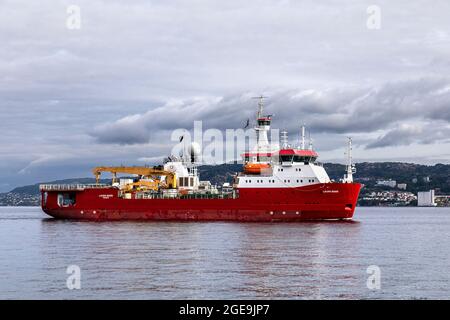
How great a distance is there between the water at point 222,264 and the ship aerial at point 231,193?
452 inches

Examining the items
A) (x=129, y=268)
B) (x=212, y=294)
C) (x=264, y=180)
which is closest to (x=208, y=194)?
(x=264, y=180)

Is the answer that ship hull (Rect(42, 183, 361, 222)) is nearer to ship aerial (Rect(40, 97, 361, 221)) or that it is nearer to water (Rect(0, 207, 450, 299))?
ship aerial (Rect(40, 97, 361, 221))

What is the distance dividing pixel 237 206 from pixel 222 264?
35.8 metres

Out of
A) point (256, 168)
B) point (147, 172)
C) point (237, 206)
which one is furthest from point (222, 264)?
point (147, 172)

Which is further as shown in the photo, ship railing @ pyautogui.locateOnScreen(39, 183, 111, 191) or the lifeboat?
Result: ship railing @ pyautogui.locateOnScreen(39, 183, 111, 191)

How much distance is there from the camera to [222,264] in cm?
3647

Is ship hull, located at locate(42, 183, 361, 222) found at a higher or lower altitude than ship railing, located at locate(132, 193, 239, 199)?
lower

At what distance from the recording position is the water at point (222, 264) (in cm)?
2833

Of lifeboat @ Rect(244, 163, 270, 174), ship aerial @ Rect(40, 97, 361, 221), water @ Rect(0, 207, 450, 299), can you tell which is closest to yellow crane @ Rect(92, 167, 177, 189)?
ship aerial @ Rect(40, 97, 361, 221)

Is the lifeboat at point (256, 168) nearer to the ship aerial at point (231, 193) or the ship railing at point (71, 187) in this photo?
the ship aerial at point (231, 193)

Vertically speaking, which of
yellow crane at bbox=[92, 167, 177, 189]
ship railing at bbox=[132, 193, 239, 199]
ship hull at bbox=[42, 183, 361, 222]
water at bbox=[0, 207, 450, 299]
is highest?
yellow crane at bbox=[92, 167, 177, 189]

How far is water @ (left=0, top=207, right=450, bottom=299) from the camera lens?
28.3 m

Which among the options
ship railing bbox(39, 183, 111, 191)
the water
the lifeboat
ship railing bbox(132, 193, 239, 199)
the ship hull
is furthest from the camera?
ship railing bbox(39, 183, 111, 191)

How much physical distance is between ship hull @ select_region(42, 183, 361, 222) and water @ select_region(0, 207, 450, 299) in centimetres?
1132
